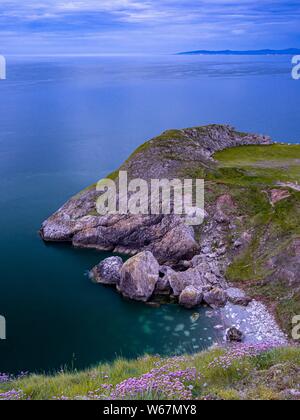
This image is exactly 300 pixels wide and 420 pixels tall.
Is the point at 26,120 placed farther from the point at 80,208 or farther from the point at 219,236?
the point at 219,236

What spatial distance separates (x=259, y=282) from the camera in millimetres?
46406

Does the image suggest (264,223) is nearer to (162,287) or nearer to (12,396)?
(162,287)

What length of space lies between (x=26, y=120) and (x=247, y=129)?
85.7 meters

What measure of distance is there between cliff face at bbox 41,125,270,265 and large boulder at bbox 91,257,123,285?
16.7ft

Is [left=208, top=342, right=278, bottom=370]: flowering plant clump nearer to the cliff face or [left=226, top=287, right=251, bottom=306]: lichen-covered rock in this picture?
[left=226, top=287, right=251, bottom=306]: lichen-covered rock

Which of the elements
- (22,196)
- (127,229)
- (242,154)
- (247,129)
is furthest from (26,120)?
(127,229)

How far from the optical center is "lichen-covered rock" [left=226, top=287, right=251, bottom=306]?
44406 mm

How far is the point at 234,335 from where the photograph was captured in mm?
38781

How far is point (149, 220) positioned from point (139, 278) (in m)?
11.8

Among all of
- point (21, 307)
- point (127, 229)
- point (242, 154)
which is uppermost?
point (242, 154)

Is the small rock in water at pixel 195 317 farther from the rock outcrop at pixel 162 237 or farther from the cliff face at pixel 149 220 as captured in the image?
the cliff face at pixel 149 220

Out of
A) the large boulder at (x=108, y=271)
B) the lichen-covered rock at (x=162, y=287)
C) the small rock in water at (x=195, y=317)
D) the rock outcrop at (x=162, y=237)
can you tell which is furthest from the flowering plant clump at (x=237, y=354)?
the large boulder at (x=108, y=271)

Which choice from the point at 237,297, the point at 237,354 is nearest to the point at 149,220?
the point at 237,297

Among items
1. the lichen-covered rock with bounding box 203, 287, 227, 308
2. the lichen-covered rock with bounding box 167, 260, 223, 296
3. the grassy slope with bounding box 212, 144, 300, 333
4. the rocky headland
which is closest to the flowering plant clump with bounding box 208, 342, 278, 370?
the rocky headland
